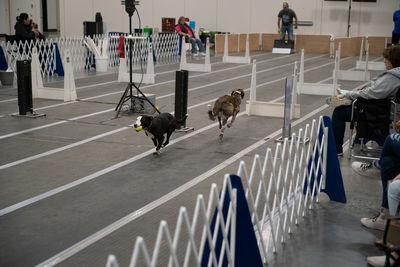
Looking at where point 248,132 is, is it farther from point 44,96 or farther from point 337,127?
point 44,96

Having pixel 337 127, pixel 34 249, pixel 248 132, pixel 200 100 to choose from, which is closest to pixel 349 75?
pixel 200 100

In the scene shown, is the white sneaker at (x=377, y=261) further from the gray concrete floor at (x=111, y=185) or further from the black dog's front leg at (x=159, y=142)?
the black dog's front leg at (x=159, y=142)

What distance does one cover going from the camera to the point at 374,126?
5934 millimetres

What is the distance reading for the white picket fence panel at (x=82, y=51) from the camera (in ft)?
45.4

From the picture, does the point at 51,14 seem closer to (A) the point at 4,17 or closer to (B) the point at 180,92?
(A) the point at 4,17

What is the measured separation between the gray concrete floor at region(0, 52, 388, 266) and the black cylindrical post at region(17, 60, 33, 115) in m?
0.28

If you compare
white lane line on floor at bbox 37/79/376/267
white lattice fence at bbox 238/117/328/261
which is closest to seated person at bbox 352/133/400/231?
white lattice fence at bbox 238/117/328/261

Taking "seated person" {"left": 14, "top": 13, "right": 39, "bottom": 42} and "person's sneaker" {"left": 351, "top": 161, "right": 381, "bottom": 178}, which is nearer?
"person's sneaker" {"left": 351, "top": 161, "right": 381, "bottom": 178}

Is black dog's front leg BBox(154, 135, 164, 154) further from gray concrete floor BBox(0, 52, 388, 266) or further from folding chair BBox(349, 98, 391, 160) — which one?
folding chair BBox(349, 98, 391, 160)

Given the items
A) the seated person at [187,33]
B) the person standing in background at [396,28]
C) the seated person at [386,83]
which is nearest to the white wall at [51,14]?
the seated person at [187,33]

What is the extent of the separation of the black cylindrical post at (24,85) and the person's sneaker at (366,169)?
5.71 metres

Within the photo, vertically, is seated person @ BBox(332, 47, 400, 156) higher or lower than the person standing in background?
lower

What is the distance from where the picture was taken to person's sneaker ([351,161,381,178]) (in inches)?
230

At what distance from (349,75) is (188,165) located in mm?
8953
